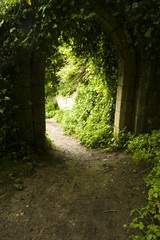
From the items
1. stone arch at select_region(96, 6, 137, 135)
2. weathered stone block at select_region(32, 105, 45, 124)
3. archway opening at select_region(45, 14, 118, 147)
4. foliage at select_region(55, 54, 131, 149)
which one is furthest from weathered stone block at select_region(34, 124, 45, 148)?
stone arch at select_region(96, 6, 137, 135)

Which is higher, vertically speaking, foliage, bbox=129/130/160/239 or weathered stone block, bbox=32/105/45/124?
weathered stone block, bbox=32/105/45/124

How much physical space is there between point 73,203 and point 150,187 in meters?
1.19

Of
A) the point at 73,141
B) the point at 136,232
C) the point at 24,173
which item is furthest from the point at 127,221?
the point at 73,141

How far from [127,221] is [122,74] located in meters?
3.21

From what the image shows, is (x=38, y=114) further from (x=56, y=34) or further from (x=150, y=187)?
(x=150, y=187)

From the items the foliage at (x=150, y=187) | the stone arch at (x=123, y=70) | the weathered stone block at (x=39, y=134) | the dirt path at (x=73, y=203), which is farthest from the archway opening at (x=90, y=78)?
the dirt path at (x=73, y=203)

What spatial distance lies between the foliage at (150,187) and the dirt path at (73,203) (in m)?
0.16

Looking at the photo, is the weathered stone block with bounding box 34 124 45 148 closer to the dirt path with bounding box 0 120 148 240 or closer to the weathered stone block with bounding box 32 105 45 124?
the weathered stone block with bounding box 32 105 45 124

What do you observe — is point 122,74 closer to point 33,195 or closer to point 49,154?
point 49,154

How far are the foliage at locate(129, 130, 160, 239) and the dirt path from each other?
0.52 ft

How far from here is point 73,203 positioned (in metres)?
2.06

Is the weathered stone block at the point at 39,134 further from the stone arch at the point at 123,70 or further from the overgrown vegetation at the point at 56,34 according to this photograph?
the stone arch at the point at 123,70

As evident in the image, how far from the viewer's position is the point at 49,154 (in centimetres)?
366

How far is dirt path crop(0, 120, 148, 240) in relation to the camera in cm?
163
